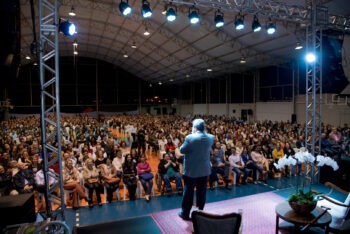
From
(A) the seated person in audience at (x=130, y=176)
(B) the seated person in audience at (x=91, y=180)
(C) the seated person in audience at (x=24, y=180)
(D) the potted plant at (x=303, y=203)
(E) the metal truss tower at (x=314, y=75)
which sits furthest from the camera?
(E) the metal truss tower at (x=314, y=75)

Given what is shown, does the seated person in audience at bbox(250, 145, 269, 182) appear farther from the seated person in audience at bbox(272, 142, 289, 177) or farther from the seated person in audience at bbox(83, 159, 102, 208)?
the seated person in audience at bbox(83, 159, 102, 208)

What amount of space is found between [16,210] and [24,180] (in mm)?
2391

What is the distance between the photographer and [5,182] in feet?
16.2

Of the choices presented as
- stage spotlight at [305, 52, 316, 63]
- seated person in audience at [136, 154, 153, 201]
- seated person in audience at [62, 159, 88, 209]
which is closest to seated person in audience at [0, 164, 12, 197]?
seated person in audience at [62, 159, 88, 209]

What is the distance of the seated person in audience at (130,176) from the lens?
5504 mm

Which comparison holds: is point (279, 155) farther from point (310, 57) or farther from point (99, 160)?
point (99, 160)

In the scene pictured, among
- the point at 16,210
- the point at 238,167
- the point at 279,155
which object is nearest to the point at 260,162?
the point at 238,167

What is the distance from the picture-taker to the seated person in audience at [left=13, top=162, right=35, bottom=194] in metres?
4.96

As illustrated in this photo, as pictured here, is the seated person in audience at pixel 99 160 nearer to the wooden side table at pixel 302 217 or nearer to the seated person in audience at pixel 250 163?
the seated person in audience at pixel 250 163

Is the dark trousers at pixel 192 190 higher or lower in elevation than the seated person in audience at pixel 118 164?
higher

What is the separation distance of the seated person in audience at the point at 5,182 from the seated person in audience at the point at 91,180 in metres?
1.49

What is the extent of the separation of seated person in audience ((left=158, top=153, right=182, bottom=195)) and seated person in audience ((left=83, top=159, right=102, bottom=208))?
153cm

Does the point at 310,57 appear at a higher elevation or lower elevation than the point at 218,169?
higher

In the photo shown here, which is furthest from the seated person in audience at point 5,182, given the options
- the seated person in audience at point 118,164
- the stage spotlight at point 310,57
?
the stage spotlight at point 310,57
